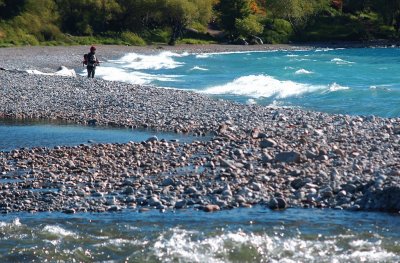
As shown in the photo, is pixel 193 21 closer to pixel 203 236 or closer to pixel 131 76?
pixel 131 76

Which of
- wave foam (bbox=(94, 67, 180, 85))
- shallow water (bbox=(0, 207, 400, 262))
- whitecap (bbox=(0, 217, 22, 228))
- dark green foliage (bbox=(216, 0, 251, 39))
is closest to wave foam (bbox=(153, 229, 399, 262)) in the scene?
shallow water (bbox=(0, 207, 400, 262))

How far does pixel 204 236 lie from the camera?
11352 millimetres

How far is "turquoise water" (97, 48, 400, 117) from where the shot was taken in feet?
95.3

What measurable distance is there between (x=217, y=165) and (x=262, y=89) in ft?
57.9

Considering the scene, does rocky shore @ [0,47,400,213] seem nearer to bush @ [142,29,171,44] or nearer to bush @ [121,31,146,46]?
bush @ [121,31,146,46]

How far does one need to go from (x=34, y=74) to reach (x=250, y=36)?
50969 mm

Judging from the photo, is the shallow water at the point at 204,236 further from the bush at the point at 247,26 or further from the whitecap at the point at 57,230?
the bush at the point at 247,26

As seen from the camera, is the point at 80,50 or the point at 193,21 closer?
the point at 80,50

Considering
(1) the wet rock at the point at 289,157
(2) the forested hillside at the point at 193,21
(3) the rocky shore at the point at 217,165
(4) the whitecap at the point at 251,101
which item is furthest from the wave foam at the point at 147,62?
(1) the wet rock at the point at 289,157

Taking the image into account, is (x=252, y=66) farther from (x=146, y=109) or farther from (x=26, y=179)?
(x=26, y=179)

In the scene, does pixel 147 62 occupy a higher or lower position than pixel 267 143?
lower

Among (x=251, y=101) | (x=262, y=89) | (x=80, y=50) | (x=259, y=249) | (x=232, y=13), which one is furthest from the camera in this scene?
(x=232, y=13)

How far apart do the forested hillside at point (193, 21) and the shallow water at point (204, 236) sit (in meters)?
52.1

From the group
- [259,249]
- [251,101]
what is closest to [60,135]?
[259,249]
